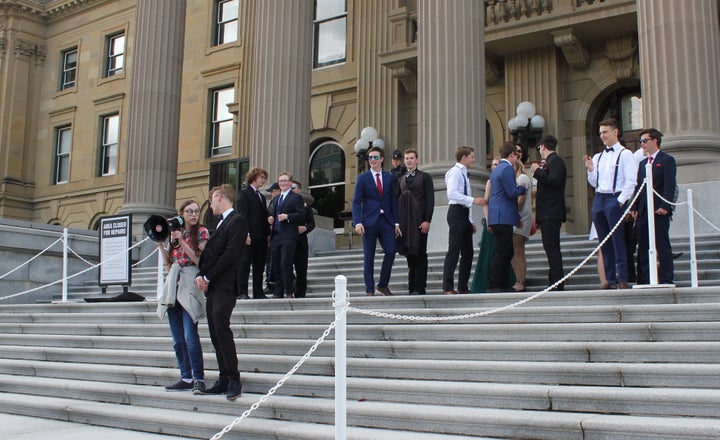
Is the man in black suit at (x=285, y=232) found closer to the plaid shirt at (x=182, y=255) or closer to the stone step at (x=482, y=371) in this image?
the stone step at (x=482, y=371)

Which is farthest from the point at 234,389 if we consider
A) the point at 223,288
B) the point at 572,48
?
the point at 572,48

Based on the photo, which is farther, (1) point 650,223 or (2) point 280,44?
(2) point 280,44

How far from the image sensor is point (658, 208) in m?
8.26

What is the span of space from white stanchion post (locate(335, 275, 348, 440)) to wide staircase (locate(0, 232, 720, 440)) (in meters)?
0.42

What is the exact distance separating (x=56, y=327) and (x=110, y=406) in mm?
3946

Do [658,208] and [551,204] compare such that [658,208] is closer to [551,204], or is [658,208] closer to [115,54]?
[551,204]

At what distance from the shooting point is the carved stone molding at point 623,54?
16844 mm

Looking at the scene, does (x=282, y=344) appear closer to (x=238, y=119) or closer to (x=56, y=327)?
(x=56, y=327)

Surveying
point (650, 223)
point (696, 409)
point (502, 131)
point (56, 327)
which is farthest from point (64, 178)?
point (696, 409)

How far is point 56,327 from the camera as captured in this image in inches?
426

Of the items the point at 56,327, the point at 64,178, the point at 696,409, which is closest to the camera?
the point at 696,409

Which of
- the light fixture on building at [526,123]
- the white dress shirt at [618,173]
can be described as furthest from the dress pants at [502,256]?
the light fixture on building at [526,123]

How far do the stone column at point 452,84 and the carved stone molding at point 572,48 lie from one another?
3911 millimetres

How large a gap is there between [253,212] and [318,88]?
13.0 meters
